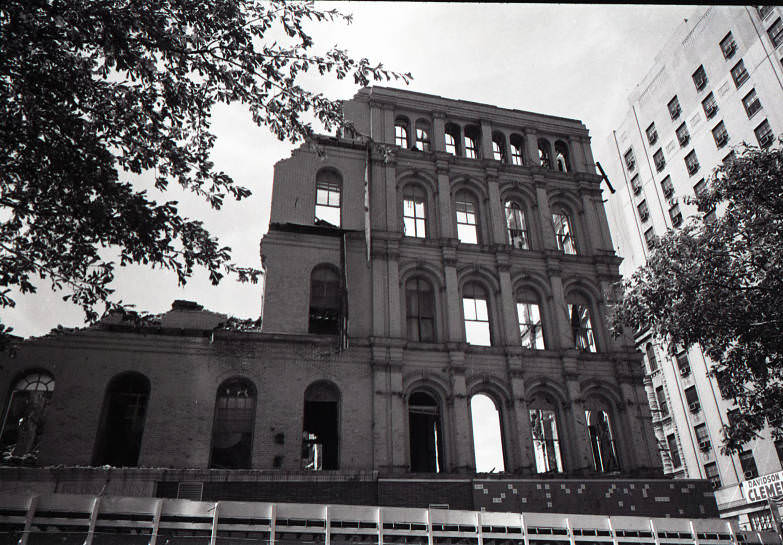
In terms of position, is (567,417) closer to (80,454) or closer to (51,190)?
(80,454)

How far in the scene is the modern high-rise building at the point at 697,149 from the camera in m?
35.0

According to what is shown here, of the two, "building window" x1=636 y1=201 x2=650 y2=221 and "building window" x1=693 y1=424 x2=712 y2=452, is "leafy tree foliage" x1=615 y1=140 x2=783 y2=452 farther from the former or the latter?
"building window" x1=636 y1=201 x2=650 y2=221

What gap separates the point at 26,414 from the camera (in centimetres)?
1870

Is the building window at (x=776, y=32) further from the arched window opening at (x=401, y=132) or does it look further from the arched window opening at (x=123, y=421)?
the arched window opening at (x=123, y=421)

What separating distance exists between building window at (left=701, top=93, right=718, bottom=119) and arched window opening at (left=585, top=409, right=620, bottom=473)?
2704cm

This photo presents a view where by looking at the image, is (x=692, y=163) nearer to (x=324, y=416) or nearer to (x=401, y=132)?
(x=401, y=132)

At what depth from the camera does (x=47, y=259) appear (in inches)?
431

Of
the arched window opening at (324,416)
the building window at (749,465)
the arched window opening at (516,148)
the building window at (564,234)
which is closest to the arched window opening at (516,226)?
the building window at (564,234)

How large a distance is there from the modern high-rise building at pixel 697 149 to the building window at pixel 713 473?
7cm

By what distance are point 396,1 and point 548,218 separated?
1002 inches

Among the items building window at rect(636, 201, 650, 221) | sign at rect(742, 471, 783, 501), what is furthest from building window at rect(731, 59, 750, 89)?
sign at rect(742, 471, 783, 501)

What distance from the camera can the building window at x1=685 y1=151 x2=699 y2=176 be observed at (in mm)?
41406

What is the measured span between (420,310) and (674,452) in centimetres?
2866

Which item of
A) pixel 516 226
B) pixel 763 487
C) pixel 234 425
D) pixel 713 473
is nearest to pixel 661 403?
pixel 713 473
